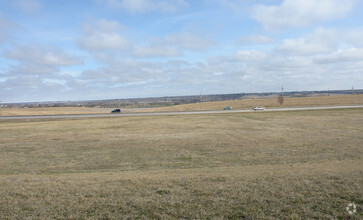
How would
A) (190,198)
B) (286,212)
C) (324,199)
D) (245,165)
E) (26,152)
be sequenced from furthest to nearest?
1. (26,152)
2. (245,165)
3. (190,198)
4. (324,199)
5. (286,212)

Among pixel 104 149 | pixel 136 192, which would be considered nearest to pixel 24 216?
pixel 136 192

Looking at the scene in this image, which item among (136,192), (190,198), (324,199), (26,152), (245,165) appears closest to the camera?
(324,199)

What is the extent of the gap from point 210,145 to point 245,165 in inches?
274

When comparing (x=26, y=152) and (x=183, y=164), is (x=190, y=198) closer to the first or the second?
(x=183, y=164)

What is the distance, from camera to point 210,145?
20.7m

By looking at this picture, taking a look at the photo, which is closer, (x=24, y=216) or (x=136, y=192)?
(x=24, y=216)

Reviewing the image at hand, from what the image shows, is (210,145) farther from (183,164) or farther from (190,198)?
(190,198)

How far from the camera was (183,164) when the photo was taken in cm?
1480

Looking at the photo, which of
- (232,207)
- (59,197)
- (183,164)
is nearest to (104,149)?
(183,164)

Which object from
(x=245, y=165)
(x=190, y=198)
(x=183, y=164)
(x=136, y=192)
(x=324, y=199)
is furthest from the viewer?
(x=183, y=164)

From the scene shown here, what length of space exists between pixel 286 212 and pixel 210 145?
47.5 ft

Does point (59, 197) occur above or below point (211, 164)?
above

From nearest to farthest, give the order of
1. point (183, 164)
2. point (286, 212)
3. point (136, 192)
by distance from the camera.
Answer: point (286, 212) < point (136, 192) < point (183, 164)

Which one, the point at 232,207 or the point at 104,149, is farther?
the point at 104,149
